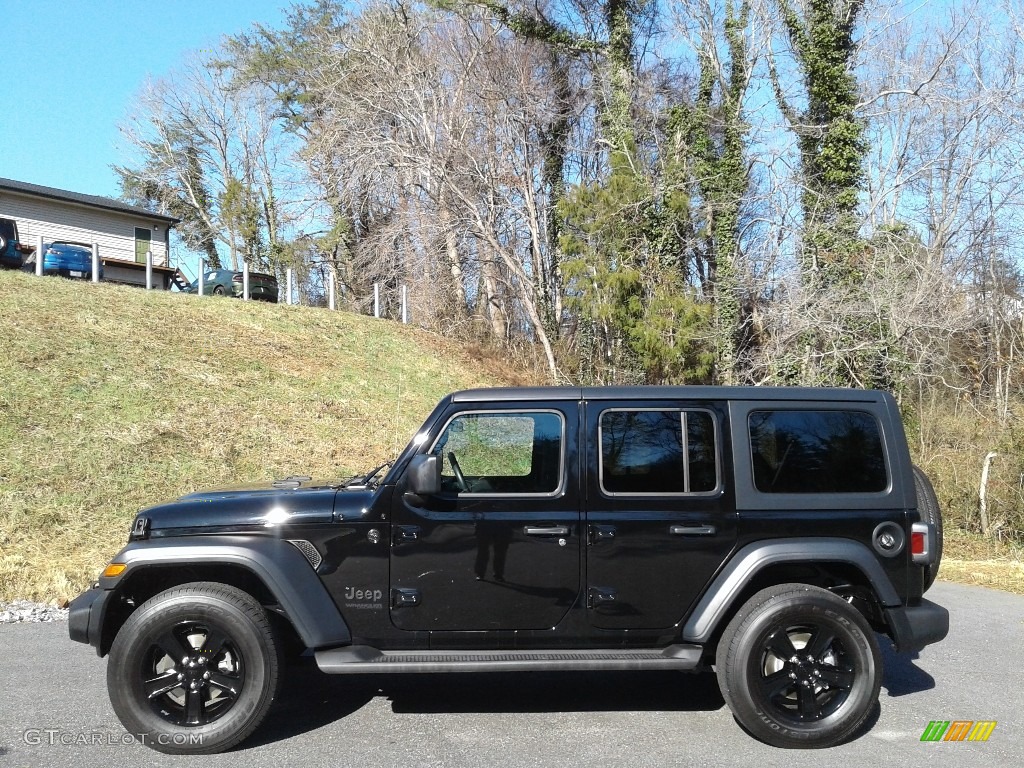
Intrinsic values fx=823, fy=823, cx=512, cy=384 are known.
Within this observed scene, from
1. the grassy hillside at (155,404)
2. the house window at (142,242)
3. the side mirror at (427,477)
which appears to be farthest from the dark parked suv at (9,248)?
the side mirror at (427,477)

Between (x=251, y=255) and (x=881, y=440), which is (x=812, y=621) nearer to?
(x=881, y=440)

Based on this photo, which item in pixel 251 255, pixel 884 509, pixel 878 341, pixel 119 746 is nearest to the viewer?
pixel 119 746

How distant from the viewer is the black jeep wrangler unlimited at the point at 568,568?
170 inches

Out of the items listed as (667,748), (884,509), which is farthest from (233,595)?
(884,509)

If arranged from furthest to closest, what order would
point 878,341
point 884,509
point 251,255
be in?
point 251,255 < point 878,341 < point 884,509

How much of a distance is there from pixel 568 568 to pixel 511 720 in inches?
39.0

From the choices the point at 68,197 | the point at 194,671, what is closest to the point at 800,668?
the point at 194,671

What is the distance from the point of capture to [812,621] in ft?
14.6

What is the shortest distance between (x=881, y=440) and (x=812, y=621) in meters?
1.13

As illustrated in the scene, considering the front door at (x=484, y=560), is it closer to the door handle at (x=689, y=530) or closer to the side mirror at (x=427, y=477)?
the side mirror at (x=427, y=477)

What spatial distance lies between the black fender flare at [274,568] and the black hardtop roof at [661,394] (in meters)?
1.26

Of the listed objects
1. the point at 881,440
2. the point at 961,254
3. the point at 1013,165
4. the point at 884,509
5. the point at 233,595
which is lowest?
the point at 233,595

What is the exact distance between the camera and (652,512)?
456 cm

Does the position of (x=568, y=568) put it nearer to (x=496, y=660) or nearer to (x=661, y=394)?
(x=496, y=660)
